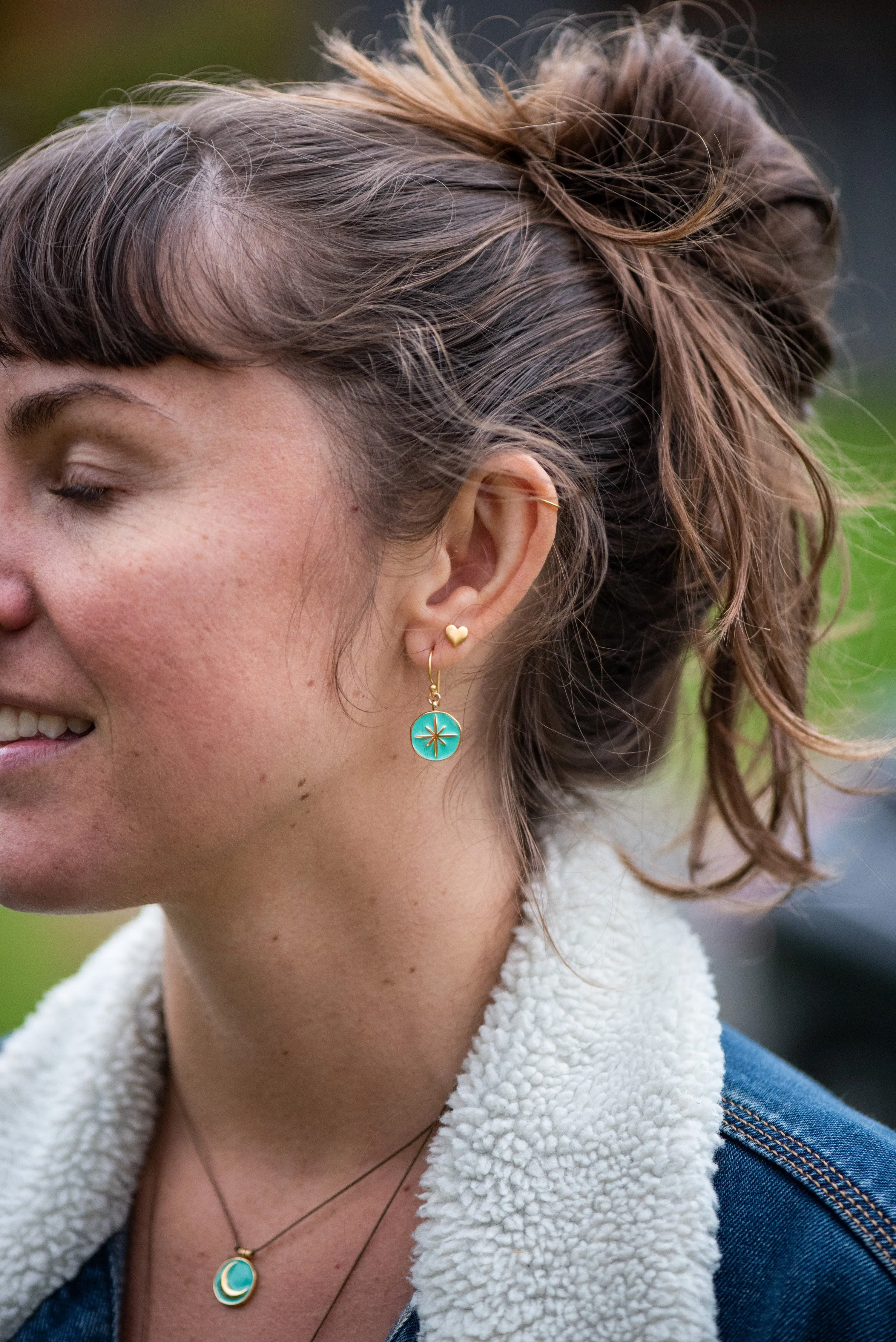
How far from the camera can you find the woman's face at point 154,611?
156cm

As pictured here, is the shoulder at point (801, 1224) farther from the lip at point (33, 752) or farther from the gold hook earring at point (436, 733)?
the lip at point (33, 752)

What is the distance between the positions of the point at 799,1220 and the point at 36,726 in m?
1.19

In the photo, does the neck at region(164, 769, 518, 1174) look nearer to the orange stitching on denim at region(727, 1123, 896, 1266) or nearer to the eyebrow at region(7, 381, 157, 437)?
the orange stitching on denim at region(727, 1123, 896, 1266)

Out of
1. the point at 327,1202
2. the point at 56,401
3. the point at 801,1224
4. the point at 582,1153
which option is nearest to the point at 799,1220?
the point at 801,1224

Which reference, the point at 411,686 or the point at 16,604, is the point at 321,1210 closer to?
the point at 411,686

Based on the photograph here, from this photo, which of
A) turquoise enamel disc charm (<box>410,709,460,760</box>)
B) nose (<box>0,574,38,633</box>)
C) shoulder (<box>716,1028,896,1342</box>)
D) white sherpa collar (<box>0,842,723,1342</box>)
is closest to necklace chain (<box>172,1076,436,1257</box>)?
white sherpa collar (<box>0,842,723,1342</box>)

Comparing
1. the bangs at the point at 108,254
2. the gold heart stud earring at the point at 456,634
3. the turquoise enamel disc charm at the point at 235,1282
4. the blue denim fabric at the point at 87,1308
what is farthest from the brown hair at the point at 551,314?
the blue denim fabric at the point at 87,1308

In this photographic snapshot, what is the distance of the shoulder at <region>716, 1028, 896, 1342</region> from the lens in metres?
1.47

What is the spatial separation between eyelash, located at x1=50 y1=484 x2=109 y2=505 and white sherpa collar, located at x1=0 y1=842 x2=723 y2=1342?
34.4 inches

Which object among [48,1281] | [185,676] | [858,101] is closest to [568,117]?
[185,676]

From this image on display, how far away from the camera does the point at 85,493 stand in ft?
5.20

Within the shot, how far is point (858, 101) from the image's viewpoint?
13617 mm

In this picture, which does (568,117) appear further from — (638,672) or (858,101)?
(858,101)

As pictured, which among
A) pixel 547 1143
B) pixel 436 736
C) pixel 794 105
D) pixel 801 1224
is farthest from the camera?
pixel 794 105
